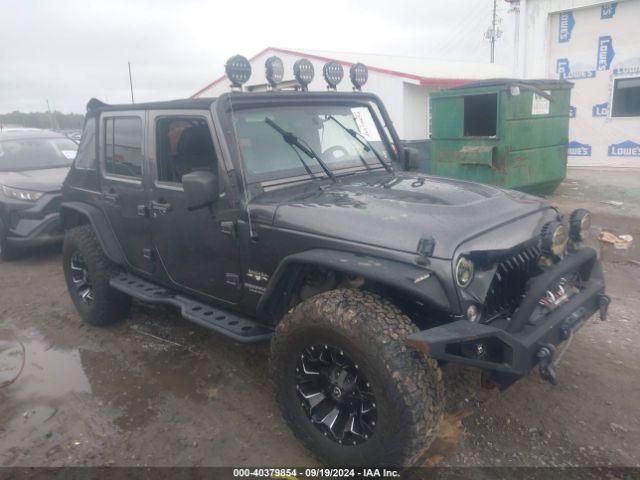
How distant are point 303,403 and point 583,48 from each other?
1259 cm

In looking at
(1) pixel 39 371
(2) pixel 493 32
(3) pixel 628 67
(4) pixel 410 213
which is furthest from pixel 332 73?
(2) pixel 493 32

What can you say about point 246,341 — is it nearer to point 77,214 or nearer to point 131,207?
point 131,207

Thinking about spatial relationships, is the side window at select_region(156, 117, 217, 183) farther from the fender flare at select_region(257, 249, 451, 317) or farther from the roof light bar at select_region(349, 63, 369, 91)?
the roof light bar at select_region(349, 63, 369, 91)

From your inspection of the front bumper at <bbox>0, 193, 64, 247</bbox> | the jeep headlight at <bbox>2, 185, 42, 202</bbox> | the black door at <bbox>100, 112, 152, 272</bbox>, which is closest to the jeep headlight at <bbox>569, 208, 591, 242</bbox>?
the black door at <bbox>100, 112, 152, 272</bbox>

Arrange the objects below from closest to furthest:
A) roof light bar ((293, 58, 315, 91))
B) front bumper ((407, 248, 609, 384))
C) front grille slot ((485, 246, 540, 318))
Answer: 1. front bumper ((407, 248, 609, 384))
2. front grille slot ((485, 246, 540, 318))
3. roof light bar ((293, 58, 315, 91))

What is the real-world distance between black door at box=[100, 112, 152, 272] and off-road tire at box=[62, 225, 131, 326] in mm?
260

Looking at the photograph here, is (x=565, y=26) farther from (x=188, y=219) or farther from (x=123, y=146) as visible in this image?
(x=188, y=219)

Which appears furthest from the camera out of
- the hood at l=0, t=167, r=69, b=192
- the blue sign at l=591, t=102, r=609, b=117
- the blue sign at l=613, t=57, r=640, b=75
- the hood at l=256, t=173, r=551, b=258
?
the blue sign at l=591, t=102, r=609, b=117

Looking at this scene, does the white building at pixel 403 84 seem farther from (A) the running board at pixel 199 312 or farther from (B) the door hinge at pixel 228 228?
(B) the door hinge at pixel 228 228

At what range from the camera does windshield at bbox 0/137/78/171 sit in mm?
7359

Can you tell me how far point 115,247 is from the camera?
4203mm

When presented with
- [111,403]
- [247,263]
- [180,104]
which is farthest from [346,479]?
[180,104]

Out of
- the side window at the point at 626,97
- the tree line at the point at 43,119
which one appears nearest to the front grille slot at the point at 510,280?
the side window at the point at 626,97

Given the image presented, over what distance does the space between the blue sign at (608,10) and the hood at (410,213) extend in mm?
10951
